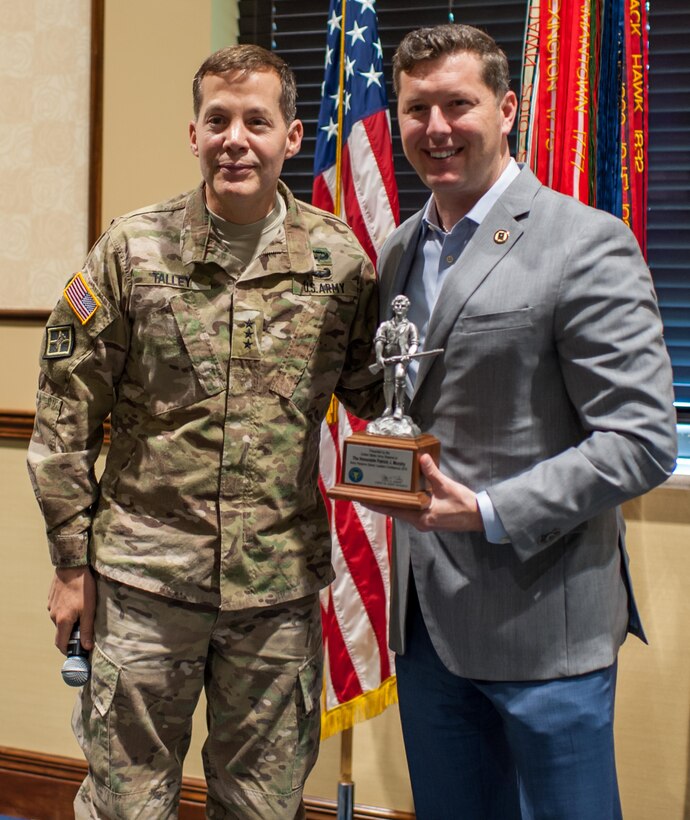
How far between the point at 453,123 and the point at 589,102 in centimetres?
70

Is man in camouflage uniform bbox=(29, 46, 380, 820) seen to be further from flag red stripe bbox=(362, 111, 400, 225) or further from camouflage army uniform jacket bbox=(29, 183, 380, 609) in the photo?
flag red stripe bbox=(362, 111, 400, 225)

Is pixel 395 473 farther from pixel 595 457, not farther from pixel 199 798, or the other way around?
pixel 199 798

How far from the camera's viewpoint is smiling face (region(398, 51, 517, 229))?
1.44 meters

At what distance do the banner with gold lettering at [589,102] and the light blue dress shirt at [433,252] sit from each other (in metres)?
0.53

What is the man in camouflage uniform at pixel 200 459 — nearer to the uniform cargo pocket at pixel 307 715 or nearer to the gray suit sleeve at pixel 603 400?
the uniform cargo pocket at pixel 307 715

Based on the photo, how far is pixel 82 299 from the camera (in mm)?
1611

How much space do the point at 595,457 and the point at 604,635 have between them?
0.31 meters

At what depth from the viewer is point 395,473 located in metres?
1.35

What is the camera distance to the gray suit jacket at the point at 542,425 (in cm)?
132

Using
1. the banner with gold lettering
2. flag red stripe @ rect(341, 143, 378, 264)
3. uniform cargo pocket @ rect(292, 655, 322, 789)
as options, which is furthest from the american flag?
uniform cargo pocket @ rect(292, 655, 322, 789)

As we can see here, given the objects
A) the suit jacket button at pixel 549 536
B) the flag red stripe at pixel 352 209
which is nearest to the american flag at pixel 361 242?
the flag red stripe at pixel 352 209

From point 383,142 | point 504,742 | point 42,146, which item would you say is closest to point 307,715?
point 504,742

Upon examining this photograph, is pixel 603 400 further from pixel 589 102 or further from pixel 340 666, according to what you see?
pixel 340 666

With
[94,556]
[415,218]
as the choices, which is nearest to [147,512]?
[94,556]
